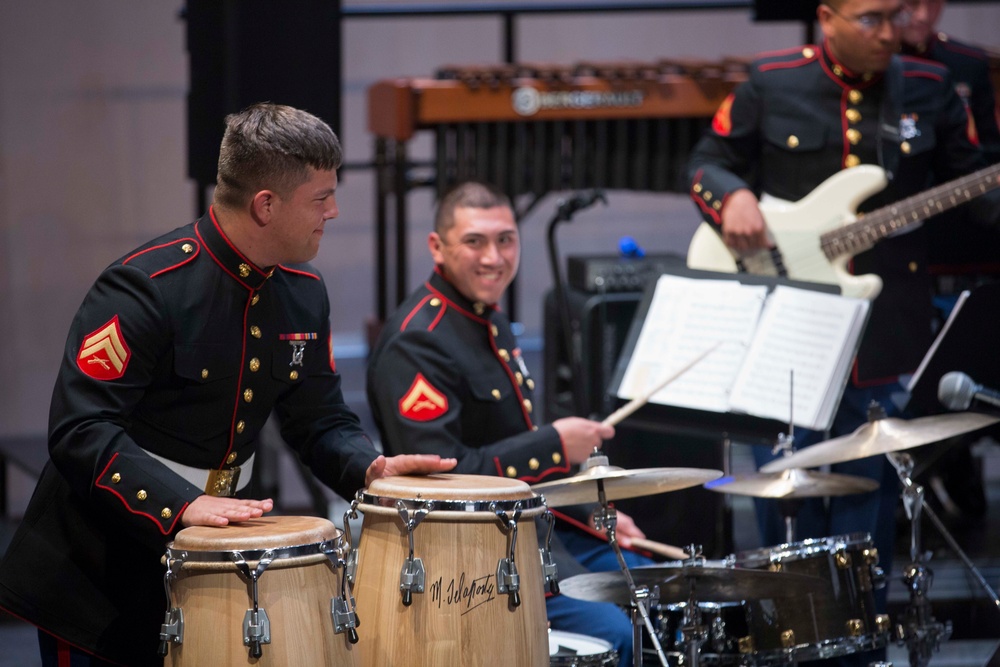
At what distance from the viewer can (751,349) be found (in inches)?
144

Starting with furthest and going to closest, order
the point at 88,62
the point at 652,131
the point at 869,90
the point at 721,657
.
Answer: the point at 88,62, the point at 652,131, the point at 869,90, the point at 721,657

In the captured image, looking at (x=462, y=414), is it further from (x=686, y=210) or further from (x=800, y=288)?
(x=686, y=210)

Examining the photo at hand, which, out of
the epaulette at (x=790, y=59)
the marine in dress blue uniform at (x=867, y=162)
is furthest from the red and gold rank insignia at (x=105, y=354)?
the epaulette at (x=790, y=59)

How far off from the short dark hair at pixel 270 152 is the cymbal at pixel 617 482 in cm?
84

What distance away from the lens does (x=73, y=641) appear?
2469 millimetres

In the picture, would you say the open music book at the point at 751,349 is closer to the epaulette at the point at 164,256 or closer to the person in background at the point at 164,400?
the person in background at the point at 164,400

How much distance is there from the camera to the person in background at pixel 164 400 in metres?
2.41

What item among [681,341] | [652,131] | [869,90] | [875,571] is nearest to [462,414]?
[681,341]

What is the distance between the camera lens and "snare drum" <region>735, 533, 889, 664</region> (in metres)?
3.17

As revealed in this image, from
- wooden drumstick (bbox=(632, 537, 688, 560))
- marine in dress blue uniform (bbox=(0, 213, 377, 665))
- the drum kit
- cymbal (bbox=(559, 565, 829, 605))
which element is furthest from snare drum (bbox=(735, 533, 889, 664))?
marine in dress blue uniform (bbox=(0, 213, 377, 665))

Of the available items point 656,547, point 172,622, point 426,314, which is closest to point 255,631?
point 172,622

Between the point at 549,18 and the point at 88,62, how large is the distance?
2660 millimetres

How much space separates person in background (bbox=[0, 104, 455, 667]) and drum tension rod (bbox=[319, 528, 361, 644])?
0.16m

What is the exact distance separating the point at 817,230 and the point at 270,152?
6.86 ft
